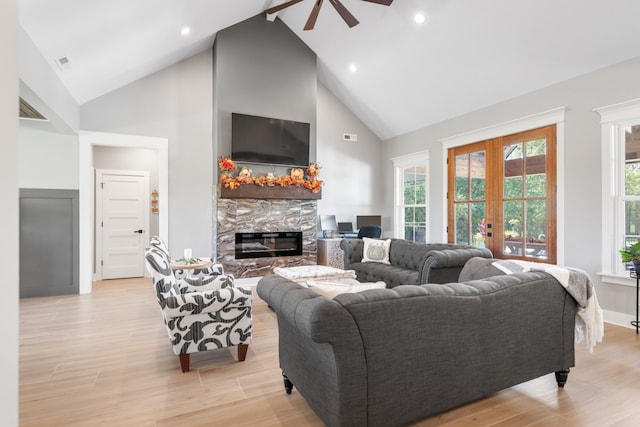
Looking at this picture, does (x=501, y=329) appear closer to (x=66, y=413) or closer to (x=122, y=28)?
(x=66, y=413)

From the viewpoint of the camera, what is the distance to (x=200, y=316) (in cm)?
272

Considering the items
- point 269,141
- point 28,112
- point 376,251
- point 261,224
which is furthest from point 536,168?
point 28,112

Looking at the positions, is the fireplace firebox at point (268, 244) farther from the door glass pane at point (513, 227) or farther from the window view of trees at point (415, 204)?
the door glass pane at point (513, 227)

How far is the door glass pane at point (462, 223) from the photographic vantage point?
5.66 metres

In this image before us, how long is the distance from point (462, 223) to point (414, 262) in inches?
68.1

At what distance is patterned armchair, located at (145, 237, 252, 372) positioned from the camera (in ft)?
8.66

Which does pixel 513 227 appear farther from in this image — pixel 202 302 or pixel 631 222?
pixel 202 302

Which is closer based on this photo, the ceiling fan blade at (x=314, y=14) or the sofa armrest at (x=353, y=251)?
the ceiling fan blade at (x=314, y=14)

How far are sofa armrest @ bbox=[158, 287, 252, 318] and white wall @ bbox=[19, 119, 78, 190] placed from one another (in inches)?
143

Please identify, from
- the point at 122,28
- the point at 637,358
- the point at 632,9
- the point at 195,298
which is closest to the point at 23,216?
the point at 122,28

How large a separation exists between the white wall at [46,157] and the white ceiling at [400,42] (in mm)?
672

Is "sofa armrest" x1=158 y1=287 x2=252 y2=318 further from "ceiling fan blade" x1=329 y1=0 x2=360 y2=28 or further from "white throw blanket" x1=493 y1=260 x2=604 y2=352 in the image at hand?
"ceiling fan blade" x1=329 y1=0 x2=360 y2=28

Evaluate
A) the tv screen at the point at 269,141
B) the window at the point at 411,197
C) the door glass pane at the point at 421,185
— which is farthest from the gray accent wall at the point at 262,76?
the door glass pane at the point at 421,185

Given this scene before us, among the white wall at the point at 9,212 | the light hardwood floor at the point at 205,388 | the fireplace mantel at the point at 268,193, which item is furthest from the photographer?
the fireplace mantel at the point at 268,193
